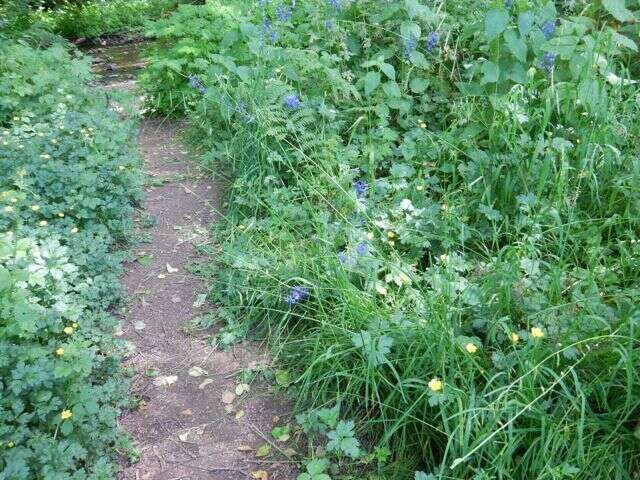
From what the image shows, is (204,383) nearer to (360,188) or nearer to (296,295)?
(296,295)

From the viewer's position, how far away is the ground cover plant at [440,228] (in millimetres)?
2051

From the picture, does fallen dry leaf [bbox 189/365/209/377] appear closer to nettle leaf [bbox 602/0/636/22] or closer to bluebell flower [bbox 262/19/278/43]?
bluebell flower [bbox 262/19/278/43]

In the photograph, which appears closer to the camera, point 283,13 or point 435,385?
point 435,385

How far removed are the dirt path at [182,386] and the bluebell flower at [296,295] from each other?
331mm

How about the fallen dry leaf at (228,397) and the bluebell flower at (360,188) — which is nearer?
the fallen dry leaf at (228,397)

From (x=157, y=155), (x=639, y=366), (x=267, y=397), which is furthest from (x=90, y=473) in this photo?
(x=157, y=155)

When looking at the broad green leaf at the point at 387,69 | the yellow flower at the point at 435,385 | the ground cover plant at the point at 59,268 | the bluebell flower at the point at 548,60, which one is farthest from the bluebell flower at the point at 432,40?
the yellow flower at the point at 435,385

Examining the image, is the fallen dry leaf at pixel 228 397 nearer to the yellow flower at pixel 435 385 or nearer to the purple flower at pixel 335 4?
the yellow flower at pixel 435 385

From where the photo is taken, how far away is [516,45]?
3377 mm

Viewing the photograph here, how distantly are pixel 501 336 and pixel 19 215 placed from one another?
2.69m

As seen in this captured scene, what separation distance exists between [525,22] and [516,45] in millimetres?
135

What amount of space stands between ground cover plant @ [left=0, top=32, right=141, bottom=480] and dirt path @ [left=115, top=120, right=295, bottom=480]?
139mm

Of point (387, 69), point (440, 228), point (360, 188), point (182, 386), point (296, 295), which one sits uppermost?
point (387, 69)

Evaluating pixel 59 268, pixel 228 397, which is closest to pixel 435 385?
pixel 228 397
